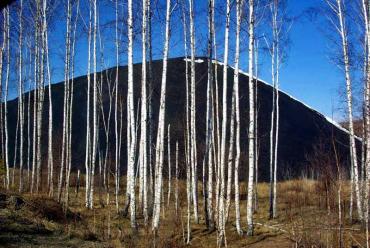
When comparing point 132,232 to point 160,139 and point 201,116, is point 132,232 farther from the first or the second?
point 201,116

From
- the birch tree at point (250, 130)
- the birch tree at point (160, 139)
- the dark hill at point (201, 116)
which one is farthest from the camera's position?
the dark hill at point (201, 116)

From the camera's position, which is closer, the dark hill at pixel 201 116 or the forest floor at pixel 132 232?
the forest floor at pixel 132 232

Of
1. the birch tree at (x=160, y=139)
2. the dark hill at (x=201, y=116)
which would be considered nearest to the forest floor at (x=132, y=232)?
the birch tree at (x=160, y=139)

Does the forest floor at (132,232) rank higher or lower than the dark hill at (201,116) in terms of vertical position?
lower

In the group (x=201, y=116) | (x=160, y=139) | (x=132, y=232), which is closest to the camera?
(x=132, y=232)

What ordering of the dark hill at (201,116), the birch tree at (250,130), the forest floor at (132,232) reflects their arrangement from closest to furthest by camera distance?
the forest floor at (132,232), the birch tree at (250,130), the dark hill at (201,116)

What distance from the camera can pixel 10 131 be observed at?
5788cm

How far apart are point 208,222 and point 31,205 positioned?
5.79 metres


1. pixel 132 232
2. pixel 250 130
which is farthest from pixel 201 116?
pixel 132 232

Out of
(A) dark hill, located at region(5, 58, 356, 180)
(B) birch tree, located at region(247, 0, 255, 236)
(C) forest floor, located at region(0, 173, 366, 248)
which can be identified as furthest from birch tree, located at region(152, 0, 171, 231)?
(A) dark hill, located at region(5, 58, 356, 180)

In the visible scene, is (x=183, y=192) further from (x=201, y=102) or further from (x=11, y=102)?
(x=11, y=102)

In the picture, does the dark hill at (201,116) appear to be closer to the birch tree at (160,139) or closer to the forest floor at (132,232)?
the forest floor at (132,232)

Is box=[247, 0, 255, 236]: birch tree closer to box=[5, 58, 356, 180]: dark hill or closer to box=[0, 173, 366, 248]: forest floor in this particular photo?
box=[0, 173, 366, 248]: forest floor

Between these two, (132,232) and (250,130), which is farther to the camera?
(250,130)
